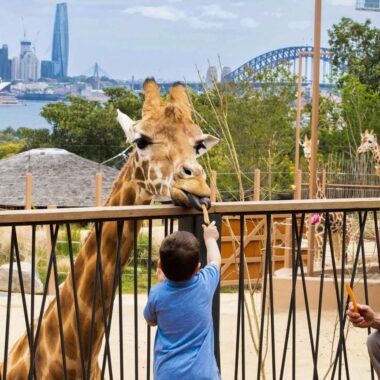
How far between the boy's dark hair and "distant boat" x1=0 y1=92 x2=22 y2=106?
12366 centimetres

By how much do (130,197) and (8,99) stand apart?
12644 cm

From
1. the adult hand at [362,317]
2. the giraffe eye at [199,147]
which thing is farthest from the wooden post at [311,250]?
the adult hand at [362,317]

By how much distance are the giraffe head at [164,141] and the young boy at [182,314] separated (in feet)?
3.27

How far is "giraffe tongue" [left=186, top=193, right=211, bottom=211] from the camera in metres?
4.00

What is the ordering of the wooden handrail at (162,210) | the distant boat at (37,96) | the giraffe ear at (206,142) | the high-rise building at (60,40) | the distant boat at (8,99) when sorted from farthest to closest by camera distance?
the high-rise building at (60,40) → the distant boat at (8,99) → the distant boat at (37,96) → the giraffe ear at (206,142) → the wooden handrail at (162,210)

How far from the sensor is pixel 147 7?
19700 cm

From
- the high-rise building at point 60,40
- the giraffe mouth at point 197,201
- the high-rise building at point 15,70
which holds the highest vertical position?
the high-rise building at point 60,40

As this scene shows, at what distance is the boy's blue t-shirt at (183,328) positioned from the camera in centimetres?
354

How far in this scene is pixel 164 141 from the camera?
476 cm

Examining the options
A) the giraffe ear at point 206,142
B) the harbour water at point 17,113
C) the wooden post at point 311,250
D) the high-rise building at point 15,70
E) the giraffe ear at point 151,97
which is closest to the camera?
the giraffe ear at point 206,142

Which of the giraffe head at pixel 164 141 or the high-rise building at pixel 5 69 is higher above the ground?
the high-rise building at pixel 5 69

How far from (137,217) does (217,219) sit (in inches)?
14.8

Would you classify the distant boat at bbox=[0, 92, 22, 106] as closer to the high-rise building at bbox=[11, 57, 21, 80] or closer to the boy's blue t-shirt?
the high-rise building at bbox=[11, 57, 21, 80]

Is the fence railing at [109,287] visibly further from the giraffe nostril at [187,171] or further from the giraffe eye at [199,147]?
the giraffe eye at [199,147]
